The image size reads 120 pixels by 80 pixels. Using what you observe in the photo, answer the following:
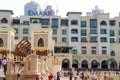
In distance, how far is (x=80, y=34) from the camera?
7894 cm

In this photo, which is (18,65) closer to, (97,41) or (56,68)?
(56,68)

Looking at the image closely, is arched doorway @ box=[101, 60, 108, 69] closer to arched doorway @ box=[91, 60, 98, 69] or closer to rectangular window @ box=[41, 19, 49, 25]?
arched doorway @ box=[91, 60, 98, 69]

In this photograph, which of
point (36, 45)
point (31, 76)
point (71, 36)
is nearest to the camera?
point (31, 76)

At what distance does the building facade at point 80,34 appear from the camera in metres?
75.8

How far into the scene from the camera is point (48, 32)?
2598 inches

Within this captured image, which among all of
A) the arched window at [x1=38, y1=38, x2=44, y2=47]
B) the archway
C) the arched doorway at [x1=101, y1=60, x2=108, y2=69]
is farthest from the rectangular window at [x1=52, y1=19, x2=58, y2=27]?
the archway

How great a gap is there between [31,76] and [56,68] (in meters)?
18.7

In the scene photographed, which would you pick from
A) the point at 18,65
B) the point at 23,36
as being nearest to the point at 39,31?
the point at 23,36

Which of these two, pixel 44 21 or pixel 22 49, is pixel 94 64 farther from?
pixel 22 49

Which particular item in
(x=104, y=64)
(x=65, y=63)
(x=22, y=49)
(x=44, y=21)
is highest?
(x=44, y=21)

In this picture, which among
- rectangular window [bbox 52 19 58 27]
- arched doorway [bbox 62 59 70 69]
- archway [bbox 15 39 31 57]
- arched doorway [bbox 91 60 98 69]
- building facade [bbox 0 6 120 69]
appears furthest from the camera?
rectangular window [bbox 52 19 58 27]

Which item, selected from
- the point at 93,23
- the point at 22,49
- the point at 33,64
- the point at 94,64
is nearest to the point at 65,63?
the point at 94,64

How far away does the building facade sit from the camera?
75812 mm

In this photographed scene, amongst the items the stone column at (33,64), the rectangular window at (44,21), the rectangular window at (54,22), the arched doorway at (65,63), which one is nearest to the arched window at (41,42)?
the arched doorway at (65,63)
